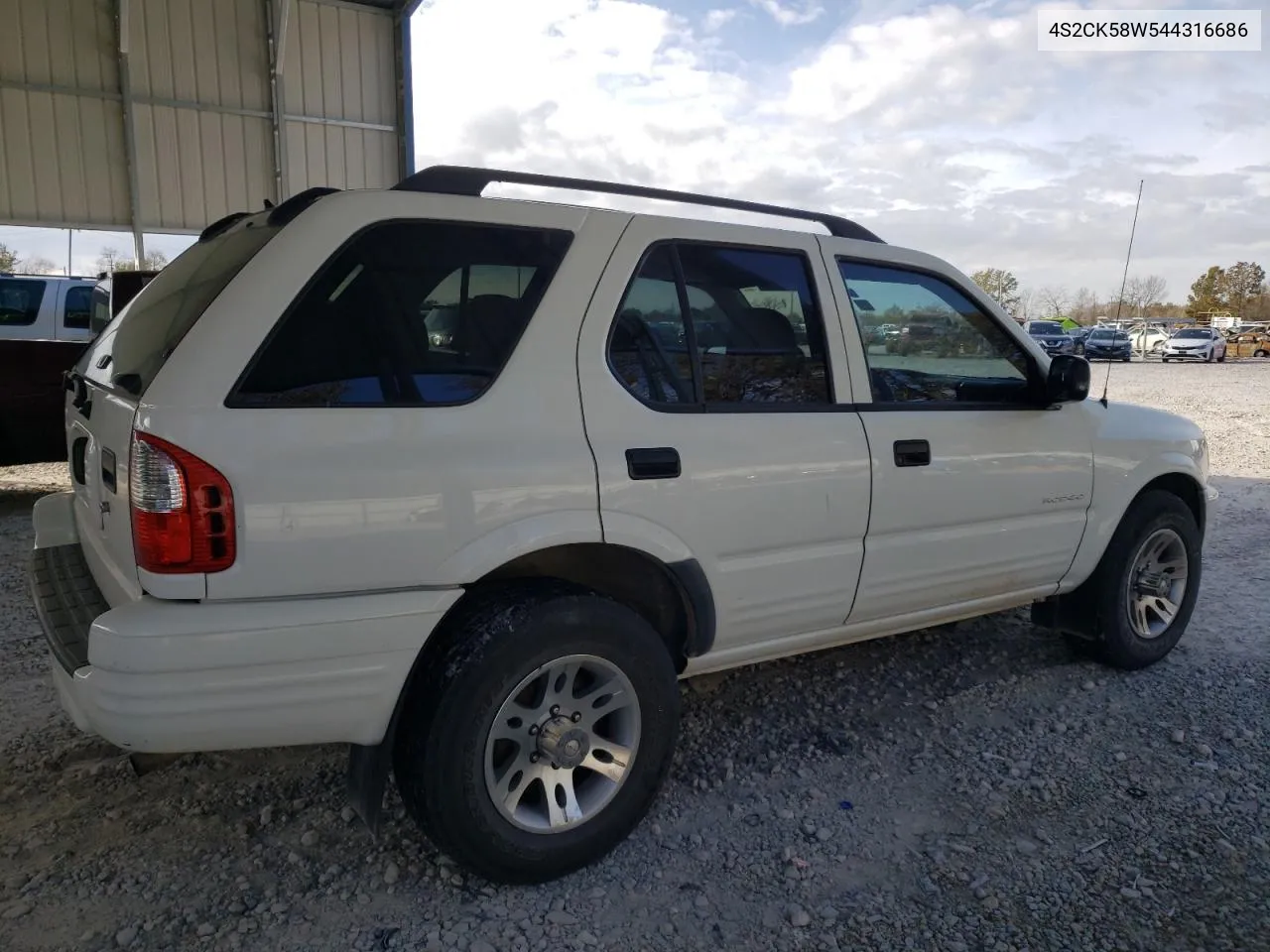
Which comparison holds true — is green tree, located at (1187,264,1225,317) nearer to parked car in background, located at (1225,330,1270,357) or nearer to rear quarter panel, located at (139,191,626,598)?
parked car in background, located at (1225,330,1270,357)

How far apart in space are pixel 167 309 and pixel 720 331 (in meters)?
1.59

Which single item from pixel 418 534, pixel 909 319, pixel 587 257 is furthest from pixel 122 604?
pixel 909 319

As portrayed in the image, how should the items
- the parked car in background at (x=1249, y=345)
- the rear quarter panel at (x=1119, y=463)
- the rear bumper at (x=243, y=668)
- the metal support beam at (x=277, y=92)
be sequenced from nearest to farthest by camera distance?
the rear bumper at (x=243, y=668) → the rear quarter panel at (x=1119, y=463) → the metal support beam at (x=277, y=92) → the parked car in background at (x=1249, y=345)

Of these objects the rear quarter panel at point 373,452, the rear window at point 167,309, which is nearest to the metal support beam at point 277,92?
the rear window at point 167,309

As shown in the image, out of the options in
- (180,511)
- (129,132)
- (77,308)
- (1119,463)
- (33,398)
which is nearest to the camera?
(180,511)

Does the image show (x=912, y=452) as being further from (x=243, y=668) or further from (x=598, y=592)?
(x=243, y=668)

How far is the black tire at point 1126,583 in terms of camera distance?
3.90 meters

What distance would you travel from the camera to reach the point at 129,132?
13.1 meters

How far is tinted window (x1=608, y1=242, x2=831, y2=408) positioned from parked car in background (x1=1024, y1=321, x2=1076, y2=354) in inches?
1302

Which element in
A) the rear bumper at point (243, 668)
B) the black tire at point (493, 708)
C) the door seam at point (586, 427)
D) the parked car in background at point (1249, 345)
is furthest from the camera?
the parked car in background at point (1249, 345)

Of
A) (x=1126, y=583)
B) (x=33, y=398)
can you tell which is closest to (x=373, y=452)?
(x=1126, y=583)

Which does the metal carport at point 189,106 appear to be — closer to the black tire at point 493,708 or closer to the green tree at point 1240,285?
the black tire at point 493,708

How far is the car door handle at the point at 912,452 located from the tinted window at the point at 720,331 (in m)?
0.33

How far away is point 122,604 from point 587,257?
149cm
